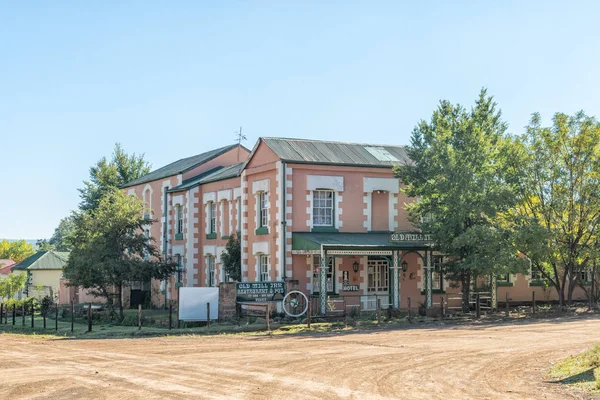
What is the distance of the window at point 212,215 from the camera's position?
137 ft

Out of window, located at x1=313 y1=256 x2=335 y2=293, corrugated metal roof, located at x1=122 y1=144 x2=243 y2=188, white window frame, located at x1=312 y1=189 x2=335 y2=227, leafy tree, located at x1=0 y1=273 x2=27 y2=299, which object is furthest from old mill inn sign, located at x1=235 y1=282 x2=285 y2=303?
leafy tree, located at x1=0 y1=273 x2=27 y2=299

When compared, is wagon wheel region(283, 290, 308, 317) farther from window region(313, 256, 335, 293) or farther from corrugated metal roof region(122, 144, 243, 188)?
Result: corrugated metal roof region(122, 144, 243, 188)

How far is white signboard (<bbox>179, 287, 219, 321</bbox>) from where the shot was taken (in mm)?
30719

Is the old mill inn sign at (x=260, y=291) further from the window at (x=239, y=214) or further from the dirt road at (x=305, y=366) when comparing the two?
the window at (x=239, y=214)

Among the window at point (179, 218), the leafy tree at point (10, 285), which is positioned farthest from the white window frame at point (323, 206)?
the leafy tree at point (10, 285)

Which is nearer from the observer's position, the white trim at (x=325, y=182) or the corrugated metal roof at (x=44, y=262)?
the white trim at (x=325, y=182)

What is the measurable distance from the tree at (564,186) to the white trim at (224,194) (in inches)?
565

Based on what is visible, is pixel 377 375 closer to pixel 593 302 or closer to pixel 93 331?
pixel 93 331

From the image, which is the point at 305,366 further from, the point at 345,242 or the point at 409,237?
the point at 409,237

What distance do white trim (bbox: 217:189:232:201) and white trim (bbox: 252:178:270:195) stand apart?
3888 millimetres

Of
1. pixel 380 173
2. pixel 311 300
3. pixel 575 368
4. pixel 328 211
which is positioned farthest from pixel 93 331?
pixel 575 368

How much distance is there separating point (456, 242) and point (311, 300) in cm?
635

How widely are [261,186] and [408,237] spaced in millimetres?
7176

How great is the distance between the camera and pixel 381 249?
3256cm
